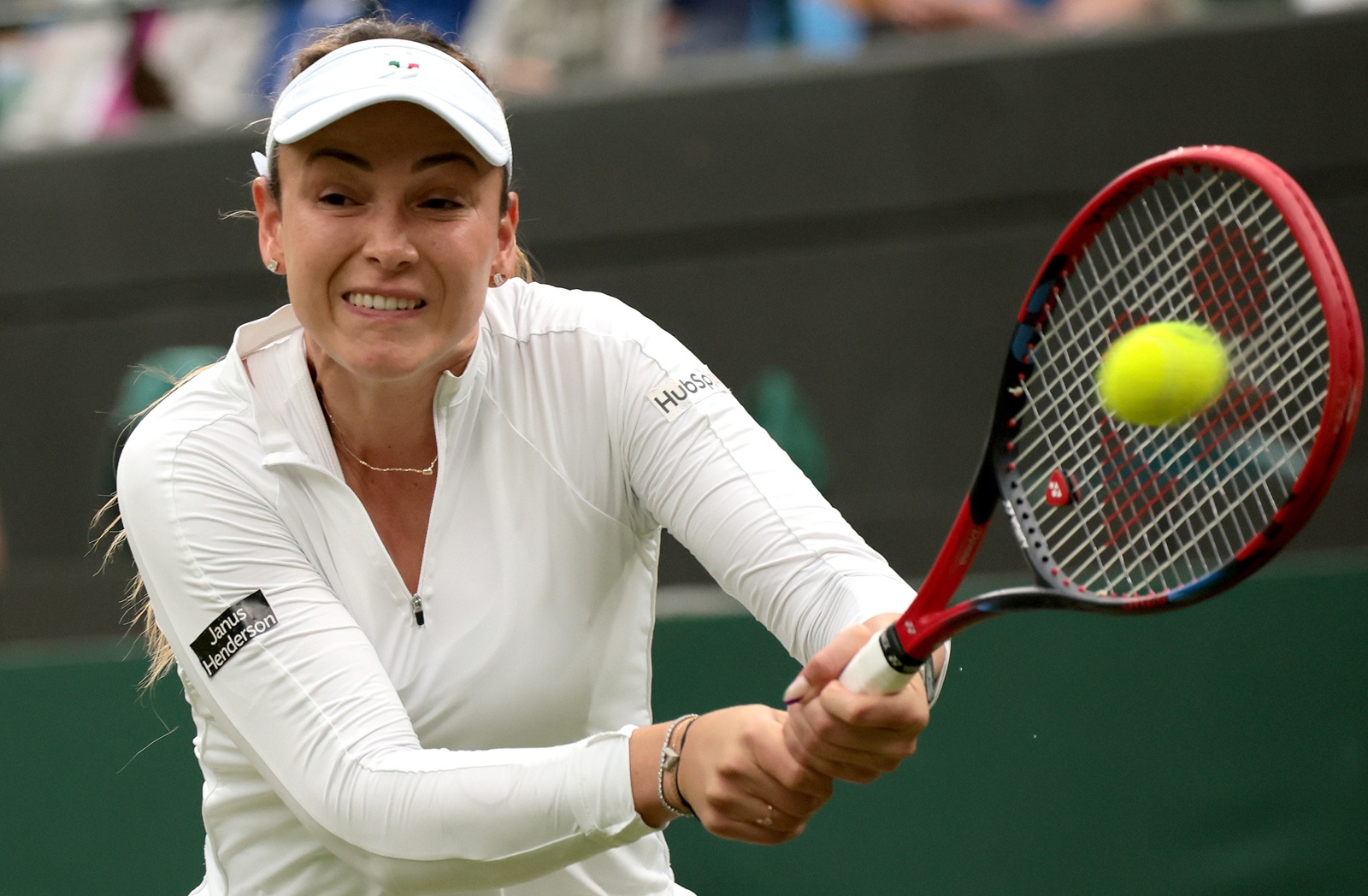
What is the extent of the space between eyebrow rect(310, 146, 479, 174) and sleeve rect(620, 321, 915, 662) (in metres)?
0.31

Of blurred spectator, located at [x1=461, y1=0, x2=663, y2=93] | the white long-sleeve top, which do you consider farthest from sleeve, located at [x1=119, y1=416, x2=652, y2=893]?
blurred spectator, located at [x1=461, y1=0, x2=663, y2=93]

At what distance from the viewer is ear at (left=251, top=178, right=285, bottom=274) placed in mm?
1959

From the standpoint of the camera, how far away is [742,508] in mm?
1826

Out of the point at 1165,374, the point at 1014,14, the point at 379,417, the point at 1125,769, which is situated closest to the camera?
the point at 1165,374

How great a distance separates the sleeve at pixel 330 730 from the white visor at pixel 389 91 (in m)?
0.39

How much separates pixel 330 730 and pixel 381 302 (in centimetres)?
46

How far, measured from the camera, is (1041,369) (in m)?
1.90

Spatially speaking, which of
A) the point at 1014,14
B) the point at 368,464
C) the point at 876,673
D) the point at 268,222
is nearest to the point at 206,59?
the point at 1014,14

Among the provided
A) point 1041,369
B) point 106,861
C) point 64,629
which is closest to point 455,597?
point 1041,369

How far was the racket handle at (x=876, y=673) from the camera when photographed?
1.61m

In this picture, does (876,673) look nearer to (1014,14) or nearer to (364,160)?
(364,160)

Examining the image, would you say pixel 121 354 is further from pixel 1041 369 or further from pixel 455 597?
pixel 1041 369

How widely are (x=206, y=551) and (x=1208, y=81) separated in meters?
3.37

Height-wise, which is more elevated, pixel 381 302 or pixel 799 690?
pixel 381 302
